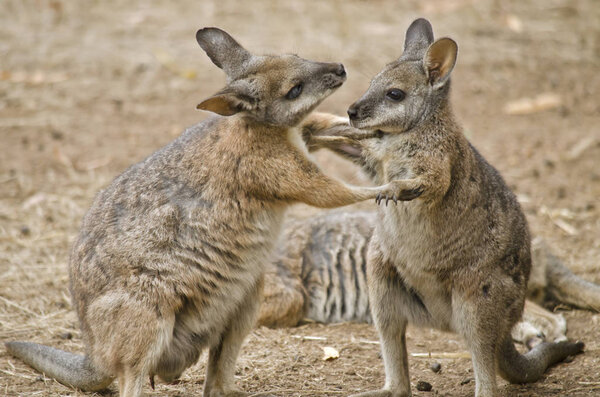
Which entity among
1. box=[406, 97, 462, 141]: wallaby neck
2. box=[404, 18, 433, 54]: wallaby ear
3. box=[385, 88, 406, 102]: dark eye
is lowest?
box=[406, 97, 462, 141]: wallaby neck

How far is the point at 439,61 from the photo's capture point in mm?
4566

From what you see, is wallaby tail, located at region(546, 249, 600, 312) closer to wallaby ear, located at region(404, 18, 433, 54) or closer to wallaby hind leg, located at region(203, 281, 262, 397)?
wallaby ear, located at region(404, 18, 433, 54)

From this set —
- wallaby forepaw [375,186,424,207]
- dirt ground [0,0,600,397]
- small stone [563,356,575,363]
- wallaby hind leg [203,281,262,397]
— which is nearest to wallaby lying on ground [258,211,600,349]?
dirt ground [0,0,600,397]

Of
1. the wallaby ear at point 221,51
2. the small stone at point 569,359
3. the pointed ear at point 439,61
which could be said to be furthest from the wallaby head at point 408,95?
the small stone at point 569,359

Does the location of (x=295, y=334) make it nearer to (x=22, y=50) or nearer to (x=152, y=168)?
(x=152, y=168)

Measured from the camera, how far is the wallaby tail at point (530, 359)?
4.70 metres

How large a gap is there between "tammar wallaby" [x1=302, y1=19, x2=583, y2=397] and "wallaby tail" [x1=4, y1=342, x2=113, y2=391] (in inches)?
64.9

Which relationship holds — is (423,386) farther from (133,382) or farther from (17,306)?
(17,306)

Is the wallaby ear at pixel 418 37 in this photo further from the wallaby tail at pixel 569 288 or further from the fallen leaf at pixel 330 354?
the wallaby tail at pixel 569 288

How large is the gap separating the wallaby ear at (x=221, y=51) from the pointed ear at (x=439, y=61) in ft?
3.49

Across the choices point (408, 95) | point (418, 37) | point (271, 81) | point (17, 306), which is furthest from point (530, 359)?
point (17, 306)

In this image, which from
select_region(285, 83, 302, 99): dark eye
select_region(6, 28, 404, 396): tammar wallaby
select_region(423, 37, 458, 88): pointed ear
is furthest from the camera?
select_region(285, 83, 302, 99): dark eye

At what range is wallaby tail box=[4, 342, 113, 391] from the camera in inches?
187

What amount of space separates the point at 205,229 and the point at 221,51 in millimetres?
1071
